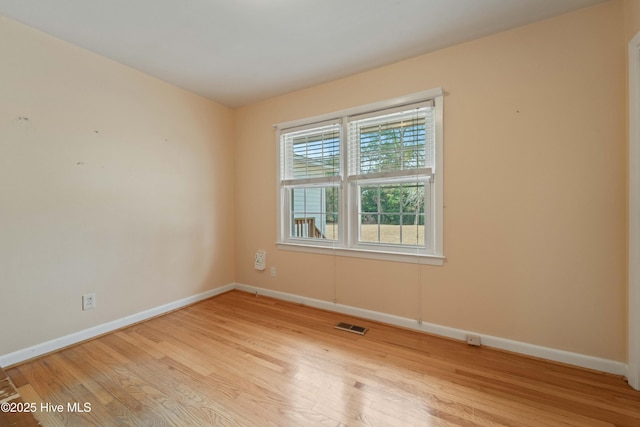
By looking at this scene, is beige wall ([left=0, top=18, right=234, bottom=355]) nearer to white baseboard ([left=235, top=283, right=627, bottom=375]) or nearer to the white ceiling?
the white ceiling

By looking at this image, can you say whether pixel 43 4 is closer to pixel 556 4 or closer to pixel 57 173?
pixel 57 173

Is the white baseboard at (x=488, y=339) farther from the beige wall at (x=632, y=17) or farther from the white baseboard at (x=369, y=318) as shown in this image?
the beige wall at (x=632, y=17)

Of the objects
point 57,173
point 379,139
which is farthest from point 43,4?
point 379,139

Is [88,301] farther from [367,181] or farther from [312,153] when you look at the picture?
[367,181]

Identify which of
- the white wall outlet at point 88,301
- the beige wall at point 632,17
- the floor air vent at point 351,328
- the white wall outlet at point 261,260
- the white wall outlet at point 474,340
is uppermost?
the beige wall at point 632,17

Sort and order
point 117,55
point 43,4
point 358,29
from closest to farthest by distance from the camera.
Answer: point 43,4, point 358,29, point 117,55

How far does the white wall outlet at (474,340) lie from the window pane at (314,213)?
1515mm

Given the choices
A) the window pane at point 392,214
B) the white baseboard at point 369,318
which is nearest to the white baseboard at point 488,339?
the white baseboard at point 369,318

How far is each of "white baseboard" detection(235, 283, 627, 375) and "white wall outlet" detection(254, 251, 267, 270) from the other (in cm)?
44

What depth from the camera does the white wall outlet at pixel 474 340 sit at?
220 centimetres

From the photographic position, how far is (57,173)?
217 centimetres

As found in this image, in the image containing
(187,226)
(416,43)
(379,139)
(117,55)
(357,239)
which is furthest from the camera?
(187,226)

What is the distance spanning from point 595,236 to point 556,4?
1625 millimetres

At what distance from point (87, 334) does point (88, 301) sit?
0.93 feet
